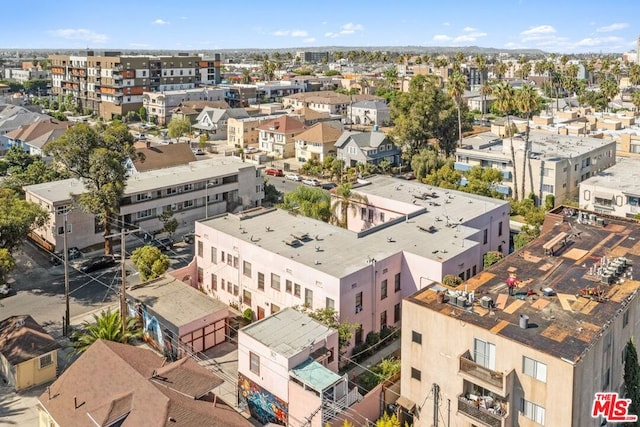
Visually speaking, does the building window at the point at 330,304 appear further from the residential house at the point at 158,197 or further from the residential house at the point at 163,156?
the residential house at the point at 163,156

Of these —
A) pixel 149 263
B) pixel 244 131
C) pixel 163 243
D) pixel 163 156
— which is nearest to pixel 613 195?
pixel 163 243

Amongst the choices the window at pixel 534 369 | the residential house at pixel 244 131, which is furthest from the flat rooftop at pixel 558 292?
the residential house at pixel 244 131

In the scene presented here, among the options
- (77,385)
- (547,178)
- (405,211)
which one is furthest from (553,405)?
(547,178)

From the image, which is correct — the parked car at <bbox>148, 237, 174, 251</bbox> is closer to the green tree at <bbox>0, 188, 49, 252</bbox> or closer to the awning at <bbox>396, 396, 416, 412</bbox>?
the green tree at <bbox>0, 188, 49, 252</bbox>

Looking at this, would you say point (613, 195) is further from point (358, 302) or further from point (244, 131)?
→ point (244, 131)

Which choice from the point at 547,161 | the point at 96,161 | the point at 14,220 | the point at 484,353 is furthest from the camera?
the point at 547,161
